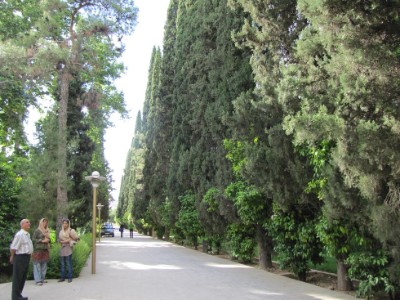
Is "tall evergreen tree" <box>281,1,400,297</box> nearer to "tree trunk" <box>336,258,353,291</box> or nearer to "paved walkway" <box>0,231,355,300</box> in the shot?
"tree trunk" <box>336,258,353,291</box>

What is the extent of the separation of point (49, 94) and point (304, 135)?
20613mm

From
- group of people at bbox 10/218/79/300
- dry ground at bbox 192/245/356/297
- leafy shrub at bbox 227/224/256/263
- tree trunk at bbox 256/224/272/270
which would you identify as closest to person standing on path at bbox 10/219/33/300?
group of people at bbox 10/218/79/300

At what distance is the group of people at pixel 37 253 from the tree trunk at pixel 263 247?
20.7 feet

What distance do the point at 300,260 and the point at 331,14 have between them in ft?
21.9

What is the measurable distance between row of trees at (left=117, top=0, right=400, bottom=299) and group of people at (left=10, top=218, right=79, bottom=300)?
502 cm

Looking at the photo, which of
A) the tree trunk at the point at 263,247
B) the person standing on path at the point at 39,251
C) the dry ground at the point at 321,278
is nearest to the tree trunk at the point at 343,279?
the dry ground at the point at 321,278

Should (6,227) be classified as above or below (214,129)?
below

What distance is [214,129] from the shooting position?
55.8ft

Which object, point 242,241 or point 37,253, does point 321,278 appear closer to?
point 242,241

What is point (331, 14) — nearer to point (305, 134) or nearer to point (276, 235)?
point (305, 134)

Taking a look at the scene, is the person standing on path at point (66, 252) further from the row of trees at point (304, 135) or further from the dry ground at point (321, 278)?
the dry ground at point (321, 278)

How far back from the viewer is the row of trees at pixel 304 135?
6.36m

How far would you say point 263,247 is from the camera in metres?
14.2

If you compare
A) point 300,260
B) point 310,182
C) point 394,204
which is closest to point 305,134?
point 394,204
